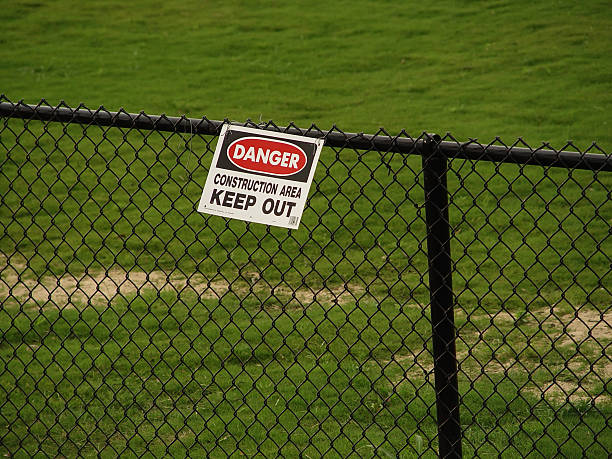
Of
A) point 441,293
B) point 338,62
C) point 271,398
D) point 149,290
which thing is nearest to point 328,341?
point 271,398

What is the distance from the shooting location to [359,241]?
26.8ft

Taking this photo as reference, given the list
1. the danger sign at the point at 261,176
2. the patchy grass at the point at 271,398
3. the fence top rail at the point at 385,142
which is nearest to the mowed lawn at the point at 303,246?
the patchy grass at the point at 271,398

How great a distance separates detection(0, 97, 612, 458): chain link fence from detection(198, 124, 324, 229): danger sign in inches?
4.2

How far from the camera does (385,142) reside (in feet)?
11.2

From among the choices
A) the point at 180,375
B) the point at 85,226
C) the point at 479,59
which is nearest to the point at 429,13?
the point at 479,59

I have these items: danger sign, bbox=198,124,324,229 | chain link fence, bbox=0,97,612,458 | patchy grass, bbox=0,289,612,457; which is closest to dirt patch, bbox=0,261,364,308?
chain link fence, bbox=0,97,612,458

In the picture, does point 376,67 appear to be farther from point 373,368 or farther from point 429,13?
point 373,368

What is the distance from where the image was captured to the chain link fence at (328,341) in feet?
12.2

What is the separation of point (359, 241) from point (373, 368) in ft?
8.32

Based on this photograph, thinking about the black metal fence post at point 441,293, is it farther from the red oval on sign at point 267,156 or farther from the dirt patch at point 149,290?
the dirt patch at point 149,290

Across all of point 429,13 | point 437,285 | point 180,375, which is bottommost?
point 429,13

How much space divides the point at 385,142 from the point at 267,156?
0.56 meters

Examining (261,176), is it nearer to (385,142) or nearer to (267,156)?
(267,156)

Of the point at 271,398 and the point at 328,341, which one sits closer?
the point at 271,398
